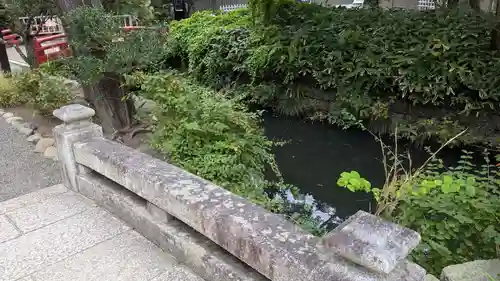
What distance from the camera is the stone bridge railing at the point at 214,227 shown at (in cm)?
161

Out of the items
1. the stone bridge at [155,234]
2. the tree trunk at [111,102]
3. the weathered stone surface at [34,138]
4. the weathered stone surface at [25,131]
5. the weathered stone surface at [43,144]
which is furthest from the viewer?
the weathered stone surface at [25,131]

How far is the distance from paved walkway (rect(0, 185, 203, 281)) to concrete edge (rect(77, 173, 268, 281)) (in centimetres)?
6

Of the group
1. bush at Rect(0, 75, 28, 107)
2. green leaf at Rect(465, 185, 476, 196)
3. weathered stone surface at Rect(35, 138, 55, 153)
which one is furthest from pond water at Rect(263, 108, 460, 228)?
bush at Rect(0, 75, 28, 107)

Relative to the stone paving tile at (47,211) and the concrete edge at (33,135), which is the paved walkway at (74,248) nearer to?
the stone paving tile at (47,211)

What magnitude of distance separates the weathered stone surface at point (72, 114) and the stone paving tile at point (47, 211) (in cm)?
63

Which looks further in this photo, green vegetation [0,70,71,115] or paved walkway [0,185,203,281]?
green vegetation [0,70,71,115]

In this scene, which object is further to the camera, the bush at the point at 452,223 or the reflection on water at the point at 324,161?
the reflection on water at the point at 324,161

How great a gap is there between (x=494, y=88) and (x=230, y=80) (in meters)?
5.03

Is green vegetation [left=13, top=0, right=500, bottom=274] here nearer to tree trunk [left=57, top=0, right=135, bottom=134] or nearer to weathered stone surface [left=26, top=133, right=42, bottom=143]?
tree trunk [left=57, top=0, right=135, bottom=134]

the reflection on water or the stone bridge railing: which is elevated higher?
the stone bridge railing

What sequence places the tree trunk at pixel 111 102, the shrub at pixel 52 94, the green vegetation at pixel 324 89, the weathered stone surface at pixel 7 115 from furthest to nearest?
1. the weathered stone surface at pixel 7 115
2. the shrub at pixel 52 94
3. the tree trunk at pixel 111 102
4. the green vegetation at pixel 324 89

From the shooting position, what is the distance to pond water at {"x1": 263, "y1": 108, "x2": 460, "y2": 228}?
5.07m

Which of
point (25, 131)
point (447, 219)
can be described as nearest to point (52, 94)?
point (25, 131)

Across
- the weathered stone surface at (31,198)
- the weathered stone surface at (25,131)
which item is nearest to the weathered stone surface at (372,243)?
the weathered stone surface at (31,198)
